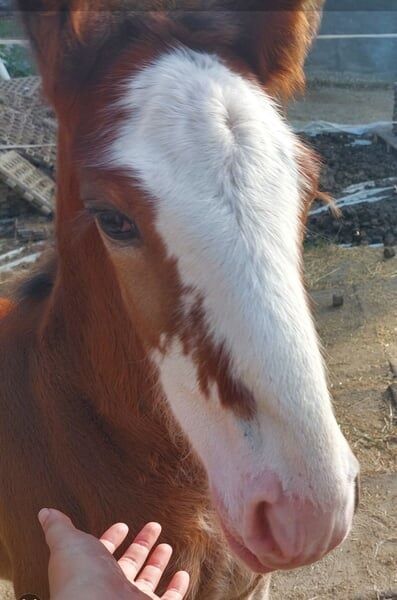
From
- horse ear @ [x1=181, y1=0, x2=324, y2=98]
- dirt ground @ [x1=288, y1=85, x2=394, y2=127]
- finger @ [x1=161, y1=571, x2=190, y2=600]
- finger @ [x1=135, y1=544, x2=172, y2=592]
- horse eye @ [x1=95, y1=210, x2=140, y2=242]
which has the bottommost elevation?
dirt ground @ [x1=288, y1=85, x2=394, y2=127]

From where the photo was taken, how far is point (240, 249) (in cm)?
142

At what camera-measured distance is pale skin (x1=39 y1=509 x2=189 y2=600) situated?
5.09 ft

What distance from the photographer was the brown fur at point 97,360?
5.90 ft

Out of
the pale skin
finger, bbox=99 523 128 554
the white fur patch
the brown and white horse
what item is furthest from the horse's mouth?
finger, bbox=99 523 128 554

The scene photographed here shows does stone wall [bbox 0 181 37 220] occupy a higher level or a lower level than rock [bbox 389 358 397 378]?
higher

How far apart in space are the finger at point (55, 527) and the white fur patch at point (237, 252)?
408mm

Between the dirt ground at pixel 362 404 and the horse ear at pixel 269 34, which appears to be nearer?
the horse ear at pixel 269 34

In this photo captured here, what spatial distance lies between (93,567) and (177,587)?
0.37 metres

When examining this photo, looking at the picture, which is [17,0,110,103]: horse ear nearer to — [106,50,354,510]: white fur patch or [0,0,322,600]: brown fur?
[0,0,322,600]: brown fur

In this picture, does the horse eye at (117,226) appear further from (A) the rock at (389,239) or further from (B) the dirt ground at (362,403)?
(A) the rock at (389,239)

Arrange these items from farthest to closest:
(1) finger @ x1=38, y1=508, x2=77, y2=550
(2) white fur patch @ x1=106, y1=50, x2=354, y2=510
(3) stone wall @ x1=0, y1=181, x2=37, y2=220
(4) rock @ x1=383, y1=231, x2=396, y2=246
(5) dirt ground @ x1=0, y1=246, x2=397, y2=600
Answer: (3) stone wall @ x1=0, y1=181, x2=37, y2=220 < (4) rock @ x1=383, y1=231, x2=396, y2=246 < (5) dirt ground @ x1=0, y1=246, x2=397, y2=600 < (1) finger @ x1=38, y1=508, x2=77, y2=550 < (2) white fur patch @ x1=106, y1=50, x2=354, y2=510

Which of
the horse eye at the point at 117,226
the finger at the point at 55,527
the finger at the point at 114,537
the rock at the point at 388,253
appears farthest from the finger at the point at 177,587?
the rock at the point at 388,253

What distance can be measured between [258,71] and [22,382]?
1.34 m

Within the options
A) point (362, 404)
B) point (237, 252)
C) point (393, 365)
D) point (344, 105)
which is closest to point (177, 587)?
point (237, 252)
